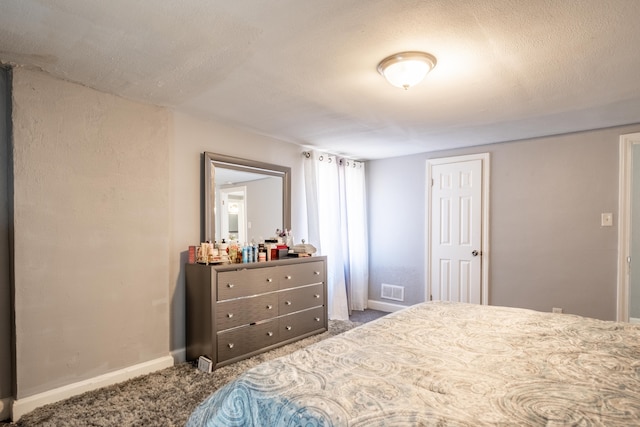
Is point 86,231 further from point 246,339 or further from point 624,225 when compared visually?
point 624,225

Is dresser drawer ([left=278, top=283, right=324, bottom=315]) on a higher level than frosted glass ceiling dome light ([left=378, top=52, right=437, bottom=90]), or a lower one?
lower

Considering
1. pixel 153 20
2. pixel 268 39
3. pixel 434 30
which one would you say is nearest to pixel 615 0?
pixel 434 30

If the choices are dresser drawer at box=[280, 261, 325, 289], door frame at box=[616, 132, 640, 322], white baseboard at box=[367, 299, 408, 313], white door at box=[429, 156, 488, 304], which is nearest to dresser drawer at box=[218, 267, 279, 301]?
dresser drawer at box=[280, 261, 325, 289]

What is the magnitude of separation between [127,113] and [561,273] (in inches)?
176

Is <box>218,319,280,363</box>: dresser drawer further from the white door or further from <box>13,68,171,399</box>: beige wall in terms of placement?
the white door

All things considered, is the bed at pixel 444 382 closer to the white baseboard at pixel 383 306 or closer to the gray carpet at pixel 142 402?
the gray carpet at pixel 142 402

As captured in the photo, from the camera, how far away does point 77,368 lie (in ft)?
7.77

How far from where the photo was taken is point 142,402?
89.4 inches

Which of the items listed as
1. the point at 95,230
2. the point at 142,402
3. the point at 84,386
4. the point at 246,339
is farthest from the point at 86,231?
the point at 246,339

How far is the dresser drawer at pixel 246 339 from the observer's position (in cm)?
284

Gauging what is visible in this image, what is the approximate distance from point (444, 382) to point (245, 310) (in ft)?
6.94

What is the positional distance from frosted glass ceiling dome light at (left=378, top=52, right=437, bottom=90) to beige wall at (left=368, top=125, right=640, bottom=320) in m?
2.50

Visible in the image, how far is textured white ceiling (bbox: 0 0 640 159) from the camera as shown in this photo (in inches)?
62.2

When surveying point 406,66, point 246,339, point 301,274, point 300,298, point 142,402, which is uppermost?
point 406,66
